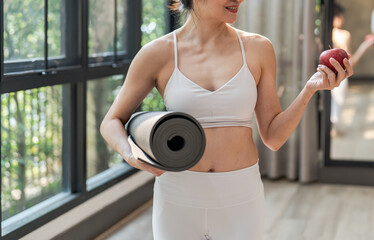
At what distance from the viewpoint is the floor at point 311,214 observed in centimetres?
362

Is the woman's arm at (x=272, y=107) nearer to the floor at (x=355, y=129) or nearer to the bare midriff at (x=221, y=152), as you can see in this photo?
the bare midriff at (x=221, y=152)

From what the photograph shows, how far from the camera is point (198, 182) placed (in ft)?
4.99

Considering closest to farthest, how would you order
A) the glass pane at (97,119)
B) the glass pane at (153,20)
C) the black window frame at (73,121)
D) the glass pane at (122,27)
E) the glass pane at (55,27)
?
the black window frame at (73,121) → the glass pane at (55,27) → the glass pane at (97,119) → the glass pane at (122,27) → the glass pane at (153,20)

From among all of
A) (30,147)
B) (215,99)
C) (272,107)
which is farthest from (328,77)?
(30,147)

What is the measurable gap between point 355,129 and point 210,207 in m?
3.80

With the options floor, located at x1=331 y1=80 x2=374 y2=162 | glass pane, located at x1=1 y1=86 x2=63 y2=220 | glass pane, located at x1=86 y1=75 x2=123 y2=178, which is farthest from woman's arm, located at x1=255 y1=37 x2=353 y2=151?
floor, located at x1=331 y1=80 x2=374 y2=162

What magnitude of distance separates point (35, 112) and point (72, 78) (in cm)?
28

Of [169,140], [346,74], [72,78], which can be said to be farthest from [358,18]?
[169,140]

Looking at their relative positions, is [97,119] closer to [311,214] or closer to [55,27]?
[55,27]

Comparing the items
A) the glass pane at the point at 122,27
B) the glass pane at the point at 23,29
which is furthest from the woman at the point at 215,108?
the glass pane at the point at 122,27

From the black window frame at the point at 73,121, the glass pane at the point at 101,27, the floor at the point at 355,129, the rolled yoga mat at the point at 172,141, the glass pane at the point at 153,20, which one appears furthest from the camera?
the floor at the point at 355,129

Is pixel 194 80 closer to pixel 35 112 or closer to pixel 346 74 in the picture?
pixel 346 74

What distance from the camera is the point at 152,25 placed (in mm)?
4449

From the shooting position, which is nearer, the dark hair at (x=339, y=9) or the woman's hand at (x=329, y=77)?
the woman's hand at (x=329, y=77)
